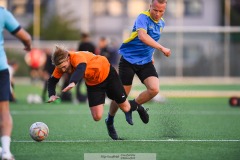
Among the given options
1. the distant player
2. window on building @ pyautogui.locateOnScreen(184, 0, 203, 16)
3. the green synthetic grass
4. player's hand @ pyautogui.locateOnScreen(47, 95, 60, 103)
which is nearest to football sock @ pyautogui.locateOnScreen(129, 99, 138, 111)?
the green synthetic grass

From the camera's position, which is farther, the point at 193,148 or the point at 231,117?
the point at 231,117

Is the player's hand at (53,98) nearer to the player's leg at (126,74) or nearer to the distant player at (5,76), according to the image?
the distant player at (5,76)

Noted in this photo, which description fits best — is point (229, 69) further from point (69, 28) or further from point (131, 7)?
point (131, 7)

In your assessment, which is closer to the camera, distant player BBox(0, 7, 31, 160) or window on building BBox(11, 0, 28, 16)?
distant player BBox(0, 7, 31, 160)

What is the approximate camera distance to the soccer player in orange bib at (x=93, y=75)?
33.3 ft

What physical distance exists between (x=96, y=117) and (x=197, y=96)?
16.7 metres

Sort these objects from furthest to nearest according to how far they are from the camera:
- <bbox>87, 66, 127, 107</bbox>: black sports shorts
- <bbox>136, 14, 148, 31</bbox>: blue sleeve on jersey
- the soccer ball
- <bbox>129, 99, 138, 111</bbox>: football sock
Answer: <bbox>136, 14, 148, 31</bbox>: blue sleeve on jersey < <bbox>129, 99, 138, 111</bbox>: football sock < the soccer ball < <bbox>87, 66, 127, 107</bbox>: black sports shorts

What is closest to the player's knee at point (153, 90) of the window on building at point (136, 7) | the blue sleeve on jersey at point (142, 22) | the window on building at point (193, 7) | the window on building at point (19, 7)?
the blue sleeve on jersey at point (142, 22)

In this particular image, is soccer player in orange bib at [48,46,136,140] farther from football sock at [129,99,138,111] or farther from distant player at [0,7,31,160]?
distant player at [0,7,31,160]

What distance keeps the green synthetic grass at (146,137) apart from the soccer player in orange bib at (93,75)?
617mm

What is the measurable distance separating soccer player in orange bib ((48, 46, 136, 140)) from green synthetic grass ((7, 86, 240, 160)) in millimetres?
617

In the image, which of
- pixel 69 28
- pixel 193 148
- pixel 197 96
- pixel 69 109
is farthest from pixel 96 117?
pixel 69 28

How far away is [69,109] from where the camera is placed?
66.8 ft

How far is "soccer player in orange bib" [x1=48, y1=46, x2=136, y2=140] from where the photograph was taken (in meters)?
10.2
